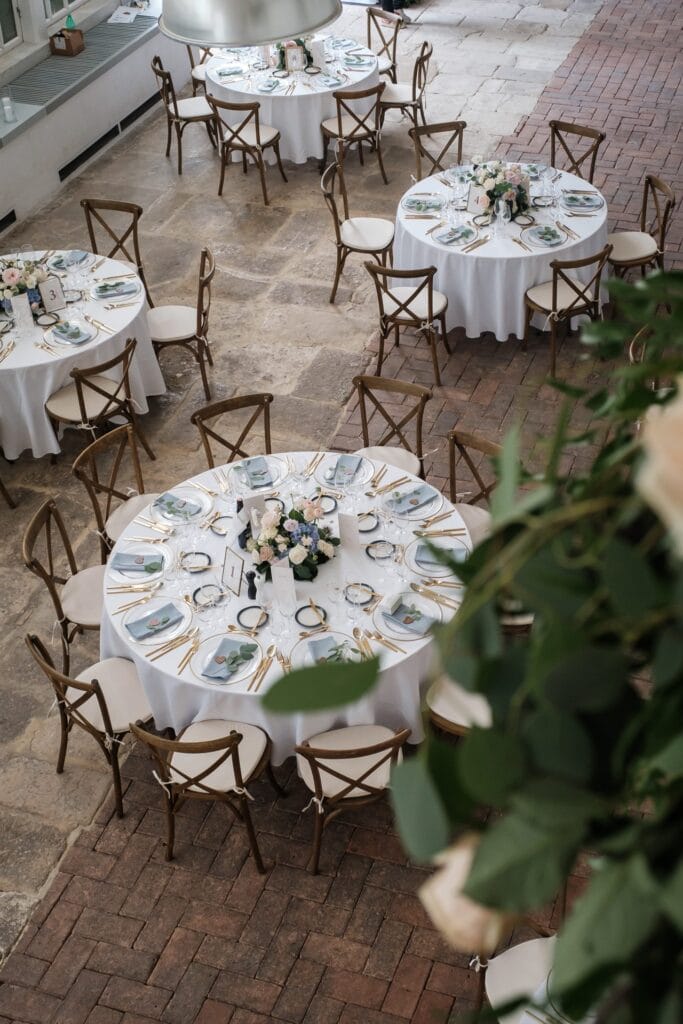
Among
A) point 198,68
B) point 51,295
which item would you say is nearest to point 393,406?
point 51,295

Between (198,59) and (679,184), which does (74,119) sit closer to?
(198,59)

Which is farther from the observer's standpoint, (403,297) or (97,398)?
(403,297)

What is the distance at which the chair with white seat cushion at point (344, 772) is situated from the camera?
421 centimetres

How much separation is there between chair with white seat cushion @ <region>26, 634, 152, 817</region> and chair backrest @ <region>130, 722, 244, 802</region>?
267mm

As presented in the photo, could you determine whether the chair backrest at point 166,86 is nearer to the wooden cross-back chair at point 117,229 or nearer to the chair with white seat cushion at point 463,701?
the wooden cross-back chair at point 117,229

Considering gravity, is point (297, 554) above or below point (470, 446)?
above

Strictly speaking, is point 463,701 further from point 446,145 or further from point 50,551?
point 446,145

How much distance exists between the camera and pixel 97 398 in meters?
6.42

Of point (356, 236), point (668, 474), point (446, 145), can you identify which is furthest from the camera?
point (446, 145)

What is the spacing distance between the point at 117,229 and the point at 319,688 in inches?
343

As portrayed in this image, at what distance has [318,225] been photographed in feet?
28.9

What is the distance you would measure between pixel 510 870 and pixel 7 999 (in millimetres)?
4117

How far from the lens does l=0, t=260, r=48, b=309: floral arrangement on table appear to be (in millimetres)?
6297

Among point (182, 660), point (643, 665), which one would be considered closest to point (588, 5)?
point (182, 660)
